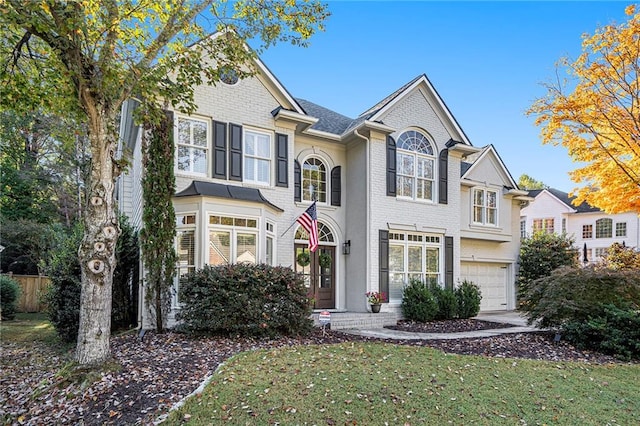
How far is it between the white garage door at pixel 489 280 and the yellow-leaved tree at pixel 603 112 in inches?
190

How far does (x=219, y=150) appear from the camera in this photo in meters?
10.8

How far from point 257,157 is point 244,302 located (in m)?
4.80

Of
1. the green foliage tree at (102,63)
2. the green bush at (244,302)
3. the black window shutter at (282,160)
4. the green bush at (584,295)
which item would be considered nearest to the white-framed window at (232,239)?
the green bush at (244,302)

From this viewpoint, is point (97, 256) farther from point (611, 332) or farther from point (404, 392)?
point (611, 332)

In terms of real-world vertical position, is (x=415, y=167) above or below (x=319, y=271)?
above

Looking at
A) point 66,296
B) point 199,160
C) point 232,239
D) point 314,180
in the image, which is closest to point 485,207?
point 314,180

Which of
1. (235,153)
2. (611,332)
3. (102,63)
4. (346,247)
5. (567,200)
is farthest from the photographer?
(567,200)

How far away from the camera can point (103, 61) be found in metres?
6.17

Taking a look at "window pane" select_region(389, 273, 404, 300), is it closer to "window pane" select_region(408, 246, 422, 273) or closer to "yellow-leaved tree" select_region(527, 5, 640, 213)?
"window pane" select_region(408, 246, 422, 273)

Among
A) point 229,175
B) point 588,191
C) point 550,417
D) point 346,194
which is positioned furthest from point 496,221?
point 550,417

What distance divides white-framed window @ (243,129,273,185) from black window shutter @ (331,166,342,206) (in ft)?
8.94

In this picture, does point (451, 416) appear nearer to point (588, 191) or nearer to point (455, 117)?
point (455, 117)

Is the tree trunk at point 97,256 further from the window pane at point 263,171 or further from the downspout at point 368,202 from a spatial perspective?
the downspout at point 368,202

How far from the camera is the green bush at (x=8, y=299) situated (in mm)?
14266
